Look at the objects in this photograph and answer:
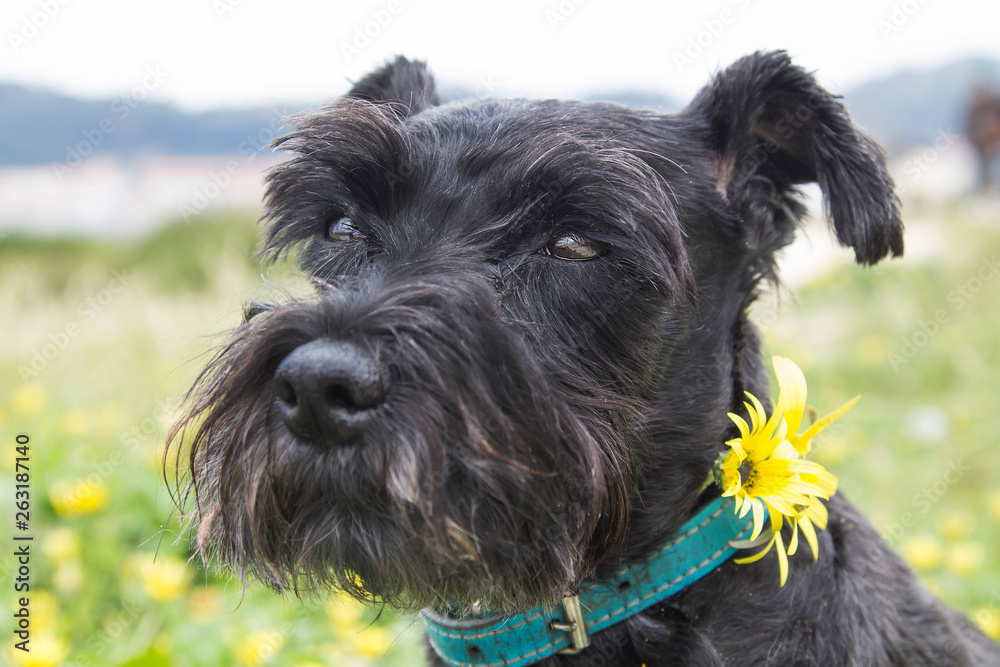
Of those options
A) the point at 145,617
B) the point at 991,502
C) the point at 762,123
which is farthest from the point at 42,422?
the point at 991,502

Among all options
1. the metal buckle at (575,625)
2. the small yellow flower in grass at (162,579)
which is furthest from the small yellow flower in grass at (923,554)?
the small yellow flower in grass at (162,579)

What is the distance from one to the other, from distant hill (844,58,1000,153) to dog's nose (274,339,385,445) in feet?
56.0

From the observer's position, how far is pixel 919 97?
23.2 meters

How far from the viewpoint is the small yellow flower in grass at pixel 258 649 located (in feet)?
9.12

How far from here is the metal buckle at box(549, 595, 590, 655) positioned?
1966 mm

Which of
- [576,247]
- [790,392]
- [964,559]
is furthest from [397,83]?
[964,559]

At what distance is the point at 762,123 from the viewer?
8.38ft

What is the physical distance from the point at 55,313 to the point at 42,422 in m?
4.04

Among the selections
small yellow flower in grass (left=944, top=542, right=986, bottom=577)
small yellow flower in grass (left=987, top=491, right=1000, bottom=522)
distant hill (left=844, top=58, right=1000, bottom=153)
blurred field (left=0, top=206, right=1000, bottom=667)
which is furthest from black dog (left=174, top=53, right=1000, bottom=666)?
distant hill (left=844, top=58, right=1000, bottom=153)

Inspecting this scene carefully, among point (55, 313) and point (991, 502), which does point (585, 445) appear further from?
point (55, 313)

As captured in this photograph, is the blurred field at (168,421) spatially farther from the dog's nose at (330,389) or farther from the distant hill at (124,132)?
the distant hill at (124,132)

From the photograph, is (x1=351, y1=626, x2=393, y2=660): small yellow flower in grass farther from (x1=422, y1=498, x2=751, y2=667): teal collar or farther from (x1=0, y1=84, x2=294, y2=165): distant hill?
(x1=0, y1=84, x2=294, y2=165): distant hill

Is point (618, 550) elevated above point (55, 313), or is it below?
above

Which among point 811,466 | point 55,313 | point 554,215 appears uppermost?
point 554,215
